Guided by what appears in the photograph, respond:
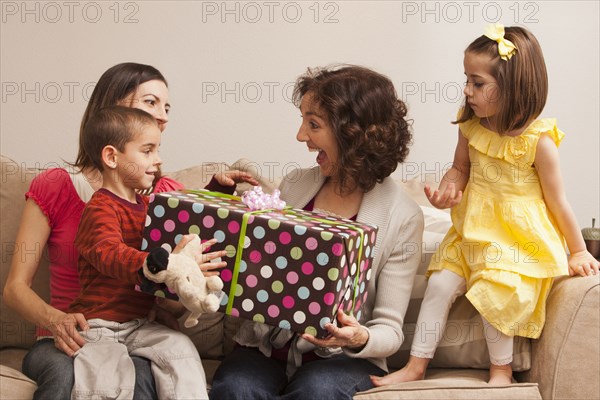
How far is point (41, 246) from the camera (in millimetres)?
2068

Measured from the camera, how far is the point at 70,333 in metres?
1.85

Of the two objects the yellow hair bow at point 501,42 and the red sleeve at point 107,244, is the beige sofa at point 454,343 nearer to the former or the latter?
the red sleeve at point 107,244

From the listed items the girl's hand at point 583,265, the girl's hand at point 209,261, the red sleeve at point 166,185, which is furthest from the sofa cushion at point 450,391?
the red sleeve at point 166,185

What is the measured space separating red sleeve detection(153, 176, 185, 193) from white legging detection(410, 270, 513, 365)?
0.78 meters

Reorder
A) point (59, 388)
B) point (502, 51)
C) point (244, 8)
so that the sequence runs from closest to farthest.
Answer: point (59, 388) < point (502, 51) < point (244, 8)

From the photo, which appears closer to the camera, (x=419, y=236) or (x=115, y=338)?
(x=115, y=338)

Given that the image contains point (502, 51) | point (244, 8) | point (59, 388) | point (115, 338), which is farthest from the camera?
point (244, 8)

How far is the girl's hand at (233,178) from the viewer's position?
7.02ft

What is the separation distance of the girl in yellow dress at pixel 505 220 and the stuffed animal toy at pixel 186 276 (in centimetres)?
55

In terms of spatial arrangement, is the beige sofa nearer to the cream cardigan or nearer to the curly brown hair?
the cream cardigan

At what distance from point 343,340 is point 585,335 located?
585 mm

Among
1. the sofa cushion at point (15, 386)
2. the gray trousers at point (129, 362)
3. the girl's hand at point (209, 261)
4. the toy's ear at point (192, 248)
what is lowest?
the sofa cushion at point (15, 386)

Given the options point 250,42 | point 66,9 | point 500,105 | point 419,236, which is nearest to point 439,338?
point 419,236

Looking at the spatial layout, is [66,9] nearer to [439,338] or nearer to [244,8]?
[244,8]
